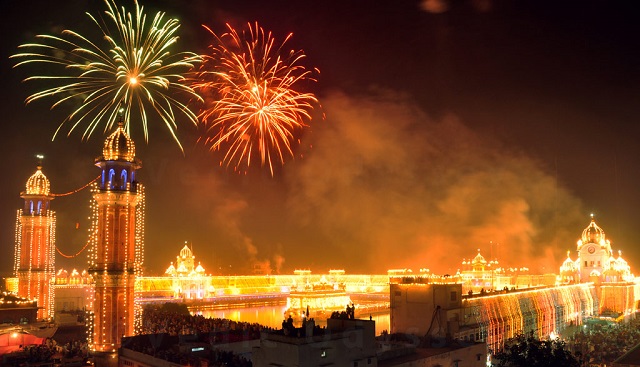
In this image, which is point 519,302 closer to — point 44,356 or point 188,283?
point 44,356

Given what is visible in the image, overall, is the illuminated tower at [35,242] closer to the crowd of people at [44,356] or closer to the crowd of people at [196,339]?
the crowd of people at [196,339]

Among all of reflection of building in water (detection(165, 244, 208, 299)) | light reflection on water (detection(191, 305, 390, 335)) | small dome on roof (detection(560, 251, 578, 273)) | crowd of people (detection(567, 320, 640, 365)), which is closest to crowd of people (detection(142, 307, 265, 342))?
light reflection on water (detection(191, 305, 390, 335))

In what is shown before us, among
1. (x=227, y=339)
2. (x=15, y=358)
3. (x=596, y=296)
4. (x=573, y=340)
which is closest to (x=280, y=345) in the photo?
(x=227, y=339)

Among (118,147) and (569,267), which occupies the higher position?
(118,147)

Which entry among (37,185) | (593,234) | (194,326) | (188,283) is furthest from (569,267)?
(37,185)

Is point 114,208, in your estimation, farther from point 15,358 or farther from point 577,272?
point 577,272

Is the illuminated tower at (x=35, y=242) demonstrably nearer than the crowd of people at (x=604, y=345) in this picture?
No

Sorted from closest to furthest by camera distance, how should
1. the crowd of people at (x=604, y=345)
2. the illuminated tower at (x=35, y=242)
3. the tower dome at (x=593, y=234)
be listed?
the crowd of people at (x=604, y=345) < the illuminated tower at (x=35, y=242) < the tower dome at (x=593, y=234)

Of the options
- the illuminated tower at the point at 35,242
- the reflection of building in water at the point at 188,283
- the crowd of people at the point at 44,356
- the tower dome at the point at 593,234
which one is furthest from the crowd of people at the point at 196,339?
the tower dome at the point at 593,234
